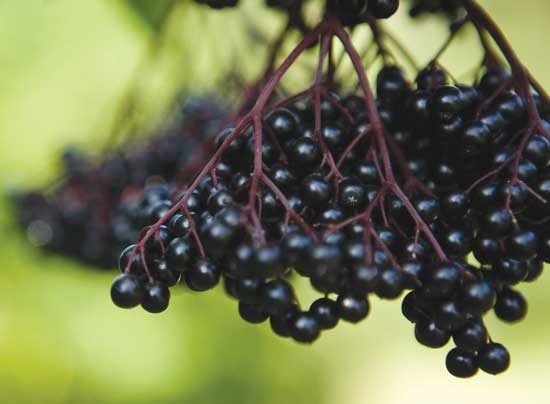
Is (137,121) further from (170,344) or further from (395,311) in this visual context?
(395,311)

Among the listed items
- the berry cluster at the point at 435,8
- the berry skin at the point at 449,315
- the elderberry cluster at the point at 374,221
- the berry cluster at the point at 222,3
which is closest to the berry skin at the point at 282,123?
the elderberry cluster at the point at 374,221

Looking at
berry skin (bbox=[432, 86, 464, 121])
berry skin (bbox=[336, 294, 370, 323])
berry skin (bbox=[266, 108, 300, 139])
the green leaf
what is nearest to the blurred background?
the green leaf

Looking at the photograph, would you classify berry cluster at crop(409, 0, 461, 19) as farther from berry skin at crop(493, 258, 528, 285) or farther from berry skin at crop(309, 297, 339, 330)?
berry skin at crop(309, 297, 339, 330)

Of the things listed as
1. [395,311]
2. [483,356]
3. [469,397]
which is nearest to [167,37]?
[483,356]

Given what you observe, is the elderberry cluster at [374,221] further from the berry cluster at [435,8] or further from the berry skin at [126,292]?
the berry cluster at [435,8]

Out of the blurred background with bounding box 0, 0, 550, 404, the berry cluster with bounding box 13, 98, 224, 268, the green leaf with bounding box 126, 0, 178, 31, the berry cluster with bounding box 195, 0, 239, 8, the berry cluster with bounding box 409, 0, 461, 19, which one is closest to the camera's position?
the berry cluster with bounding box 195, 0, 239, 8

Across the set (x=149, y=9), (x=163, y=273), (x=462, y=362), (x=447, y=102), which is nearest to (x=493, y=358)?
(x=462, y=362)

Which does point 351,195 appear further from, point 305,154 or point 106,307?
point 106,307
